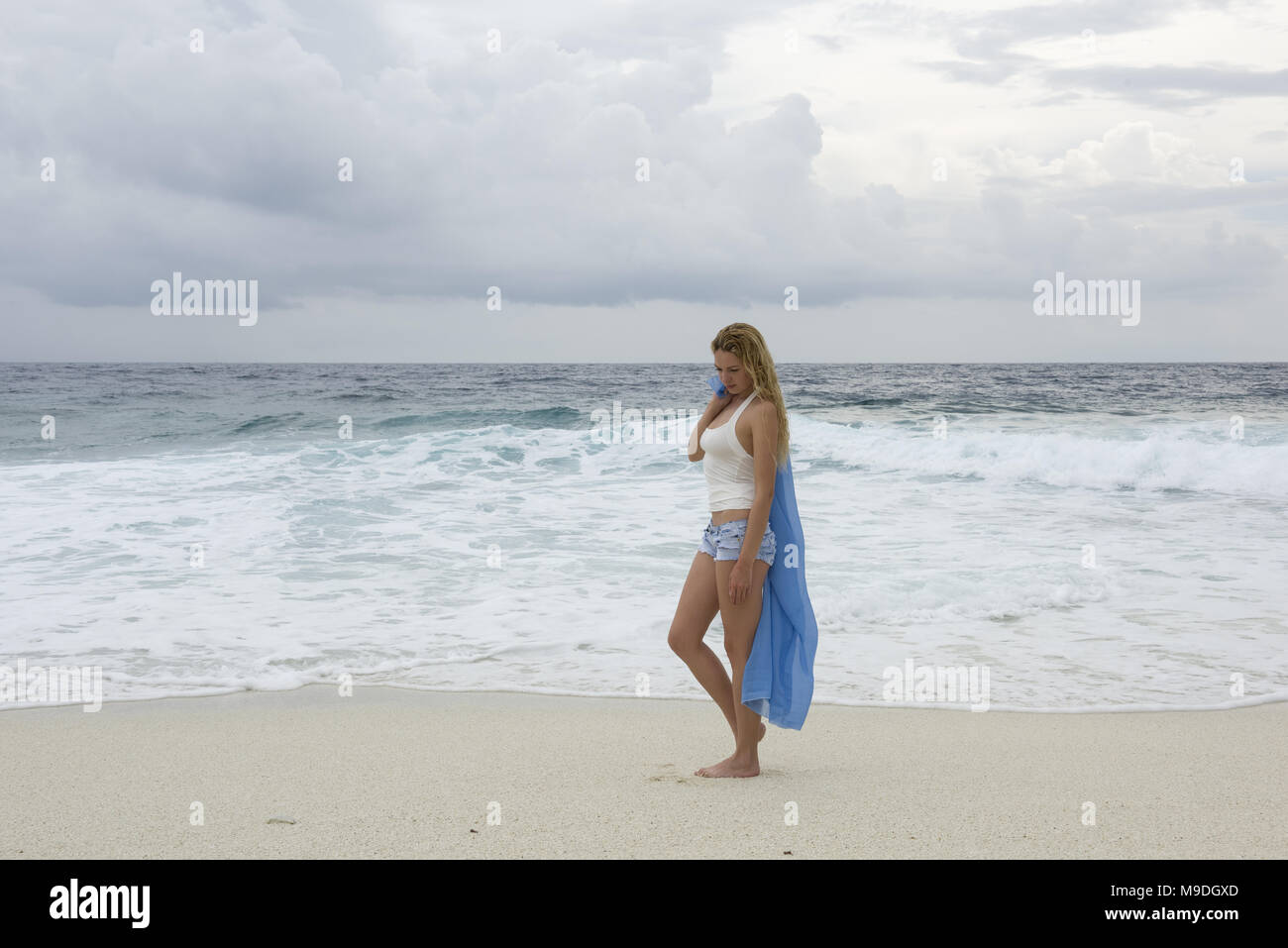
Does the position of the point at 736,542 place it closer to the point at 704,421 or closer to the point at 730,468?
the point at 730,468

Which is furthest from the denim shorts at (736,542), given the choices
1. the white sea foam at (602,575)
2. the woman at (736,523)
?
the white sea foam at (602,575)

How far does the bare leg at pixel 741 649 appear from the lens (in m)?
3.82

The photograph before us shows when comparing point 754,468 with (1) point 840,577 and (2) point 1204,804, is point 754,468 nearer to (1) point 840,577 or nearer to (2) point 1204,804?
(2) point 1204,804

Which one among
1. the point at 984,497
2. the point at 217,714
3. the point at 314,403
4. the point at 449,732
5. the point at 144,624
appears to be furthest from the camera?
the point at 314,403

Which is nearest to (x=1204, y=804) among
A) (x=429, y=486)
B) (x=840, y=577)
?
(x=840, y=577)

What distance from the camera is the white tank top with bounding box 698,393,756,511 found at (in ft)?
12.3

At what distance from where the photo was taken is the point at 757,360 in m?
3.70

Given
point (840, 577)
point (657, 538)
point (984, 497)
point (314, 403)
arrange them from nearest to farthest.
Result: point (840, 577) < point (657, 538) < point (984, 497) < point (314, 403)

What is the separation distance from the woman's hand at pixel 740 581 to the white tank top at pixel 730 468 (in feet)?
0.81

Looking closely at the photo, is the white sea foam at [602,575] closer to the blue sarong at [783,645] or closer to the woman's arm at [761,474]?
the blue sarong at [783,645]

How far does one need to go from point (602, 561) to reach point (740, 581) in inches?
215

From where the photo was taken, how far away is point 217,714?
16.7 ft

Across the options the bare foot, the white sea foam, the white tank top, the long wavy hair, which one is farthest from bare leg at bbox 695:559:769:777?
the white sea foam

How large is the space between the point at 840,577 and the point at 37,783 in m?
6.19
